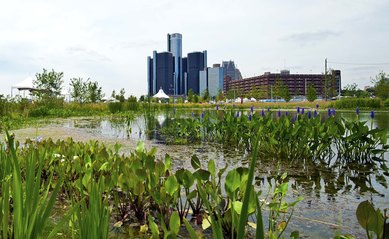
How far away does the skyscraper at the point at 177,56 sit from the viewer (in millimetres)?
105425

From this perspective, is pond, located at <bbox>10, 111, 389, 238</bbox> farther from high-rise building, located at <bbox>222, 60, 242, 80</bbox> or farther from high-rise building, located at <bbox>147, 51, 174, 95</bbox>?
high-rise building, located at <bbox>222, 60, 242, 80</bbox>

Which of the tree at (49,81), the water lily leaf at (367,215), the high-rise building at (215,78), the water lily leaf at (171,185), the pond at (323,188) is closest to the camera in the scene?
the water lily leaf at (367,215)

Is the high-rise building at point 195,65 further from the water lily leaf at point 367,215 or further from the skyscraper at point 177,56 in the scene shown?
the water lily leaf at point 367,215

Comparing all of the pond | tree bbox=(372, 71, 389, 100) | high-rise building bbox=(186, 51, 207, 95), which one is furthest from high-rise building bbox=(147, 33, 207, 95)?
the pond

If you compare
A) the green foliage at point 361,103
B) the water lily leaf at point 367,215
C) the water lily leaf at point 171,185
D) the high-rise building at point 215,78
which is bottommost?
the water lily leaf at point 171,185

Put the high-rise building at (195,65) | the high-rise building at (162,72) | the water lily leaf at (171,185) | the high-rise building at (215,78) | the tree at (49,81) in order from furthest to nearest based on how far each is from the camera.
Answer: the high-rise building at (195,65), the high-rise building at (215,78), the high-rise building at (162,72), the tree at (49,81), the water lily leaf at (171,185)

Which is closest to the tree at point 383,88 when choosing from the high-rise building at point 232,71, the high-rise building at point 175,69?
the high-rise building at point 175,69

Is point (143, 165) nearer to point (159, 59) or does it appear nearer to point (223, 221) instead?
point (223, 221)

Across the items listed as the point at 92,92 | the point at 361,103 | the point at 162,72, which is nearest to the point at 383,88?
the point at 361,103

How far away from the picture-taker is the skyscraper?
4151 inches

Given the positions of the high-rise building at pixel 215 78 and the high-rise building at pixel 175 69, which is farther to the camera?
the high-rise building at pixel 215 78

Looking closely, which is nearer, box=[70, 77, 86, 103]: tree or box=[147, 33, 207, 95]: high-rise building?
box=[70, 77, 86, 103]: tree

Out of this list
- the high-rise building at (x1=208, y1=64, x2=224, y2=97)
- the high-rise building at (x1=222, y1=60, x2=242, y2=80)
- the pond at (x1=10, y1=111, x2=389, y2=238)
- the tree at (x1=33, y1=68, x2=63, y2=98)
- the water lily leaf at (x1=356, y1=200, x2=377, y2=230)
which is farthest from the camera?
the high-rise building at (x1=222, y1=60, x2=242, y2=80)

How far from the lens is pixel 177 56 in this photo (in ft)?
378
